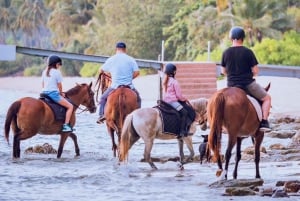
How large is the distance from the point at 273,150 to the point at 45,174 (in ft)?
18.8

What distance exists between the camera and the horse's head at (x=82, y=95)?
56.9 feet

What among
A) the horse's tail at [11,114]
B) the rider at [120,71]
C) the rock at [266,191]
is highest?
the rider at [120,71]

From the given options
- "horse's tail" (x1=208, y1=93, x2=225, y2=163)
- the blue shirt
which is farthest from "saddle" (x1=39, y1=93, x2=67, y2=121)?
"horse's tail" (x1=208, y1=93, x2=225, y2=163)

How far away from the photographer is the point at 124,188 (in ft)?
40.5

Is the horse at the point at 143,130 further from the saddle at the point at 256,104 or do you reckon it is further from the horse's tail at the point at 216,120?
the saddle at the point at 256,104

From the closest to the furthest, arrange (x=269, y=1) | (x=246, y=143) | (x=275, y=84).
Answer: (x=246, y=143), (x=275, y=84), (x=269, y=1)

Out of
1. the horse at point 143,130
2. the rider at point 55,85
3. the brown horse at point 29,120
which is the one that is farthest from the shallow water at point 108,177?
the rider at point 55,85

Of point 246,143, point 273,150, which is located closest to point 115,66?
point 273,150

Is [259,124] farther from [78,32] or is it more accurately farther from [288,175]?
[78,32]

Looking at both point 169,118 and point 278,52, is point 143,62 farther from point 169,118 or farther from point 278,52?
point 169,118

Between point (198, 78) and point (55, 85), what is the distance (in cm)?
2139

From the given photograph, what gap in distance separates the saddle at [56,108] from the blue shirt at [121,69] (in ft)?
3.52

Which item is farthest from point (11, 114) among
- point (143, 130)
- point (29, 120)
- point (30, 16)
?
point (30, 16)

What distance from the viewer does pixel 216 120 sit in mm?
12570
